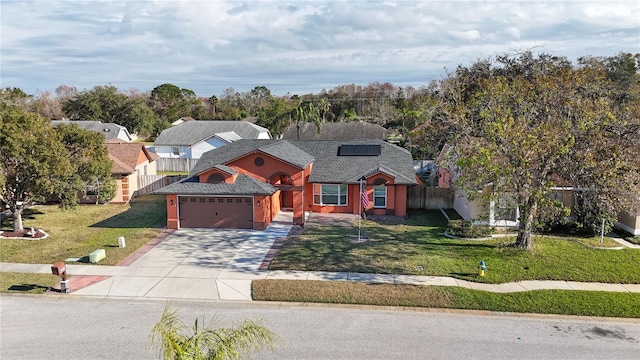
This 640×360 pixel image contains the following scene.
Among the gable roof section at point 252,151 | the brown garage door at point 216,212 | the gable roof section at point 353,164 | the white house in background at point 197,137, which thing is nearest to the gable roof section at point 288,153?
the gable roof section at point 252,151

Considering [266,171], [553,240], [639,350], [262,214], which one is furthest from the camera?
[266,171]

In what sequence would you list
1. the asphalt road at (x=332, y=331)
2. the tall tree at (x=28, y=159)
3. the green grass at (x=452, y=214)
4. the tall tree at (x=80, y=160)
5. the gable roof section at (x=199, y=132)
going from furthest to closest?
the gable roof section at (x=199, y=132)
the green grass at (x=452, y=214)
the tall tree at (x=80, y=160)
the tall tree at (x=28, y=159)
the asphalt road at (x=332, y=331)

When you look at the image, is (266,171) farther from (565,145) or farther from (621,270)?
(621,270)

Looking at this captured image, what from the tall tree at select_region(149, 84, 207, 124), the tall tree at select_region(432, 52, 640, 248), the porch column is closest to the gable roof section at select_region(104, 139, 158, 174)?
the porch column

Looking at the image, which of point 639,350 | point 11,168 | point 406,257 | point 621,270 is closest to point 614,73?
point 621,270

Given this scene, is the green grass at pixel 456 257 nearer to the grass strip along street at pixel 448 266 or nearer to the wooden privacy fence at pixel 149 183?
the grass strip along street at pixel 448 266

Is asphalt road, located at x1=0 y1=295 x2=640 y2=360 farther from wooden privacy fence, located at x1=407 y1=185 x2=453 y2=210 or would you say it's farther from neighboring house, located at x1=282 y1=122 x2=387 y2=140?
neighboring house, located at x1=282 y1=122 x2=387 y2=140

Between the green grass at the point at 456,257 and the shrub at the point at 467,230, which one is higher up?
the shrub at the point at 467,230
